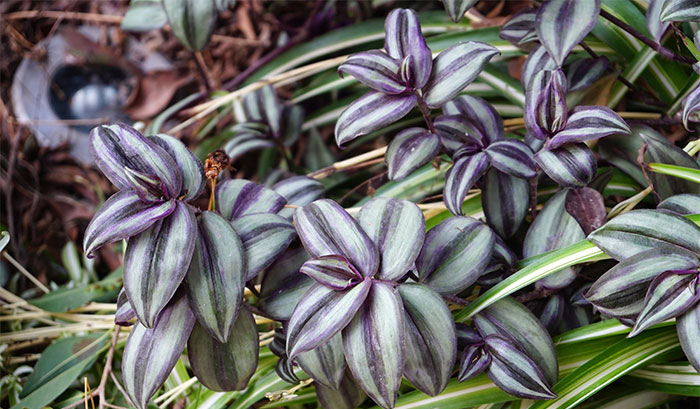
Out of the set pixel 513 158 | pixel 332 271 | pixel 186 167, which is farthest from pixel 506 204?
pixel 186 167

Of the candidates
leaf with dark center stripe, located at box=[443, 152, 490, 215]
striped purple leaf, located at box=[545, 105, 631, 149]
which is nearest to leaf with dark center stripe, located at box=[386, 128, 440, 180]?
leaf with dark center stripe, located at box=[443, 152, 490, 215]

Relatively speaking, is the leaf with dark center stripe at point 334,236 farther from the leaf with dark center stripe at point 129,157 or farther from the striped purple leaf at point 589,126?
the striped purple leaf at point 589,126

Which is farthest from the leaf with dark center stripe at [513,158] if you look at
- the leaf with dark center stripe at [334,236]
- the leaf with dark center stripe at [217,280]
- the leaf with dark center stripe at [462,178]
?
the leaf with dark center stripe at [217,280]

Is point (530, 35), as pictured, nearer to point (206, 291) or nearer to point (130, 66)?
point (206, 291)

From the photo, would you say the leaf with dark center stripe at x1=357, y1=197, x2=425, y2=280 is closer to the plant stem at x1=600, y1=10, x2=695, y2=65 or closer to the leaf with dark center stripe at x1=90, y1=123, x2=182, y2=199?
the leaf with dark center stripe at x1=90, y1=123, x2=182, y2=199

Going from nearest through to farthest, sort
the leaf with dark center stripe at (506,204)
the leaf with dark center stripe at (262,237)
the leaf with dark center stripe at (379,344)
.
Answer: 1. the leaf with dark center stripe at (379,344)
2. the leaf with dark center stripe at (262,237)
3. the leaf with dark center stripe at (506,204)

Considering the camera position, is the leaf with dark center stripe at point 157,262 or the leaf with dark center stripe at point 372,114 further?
the leaf with dark center stripe at point 372,114
